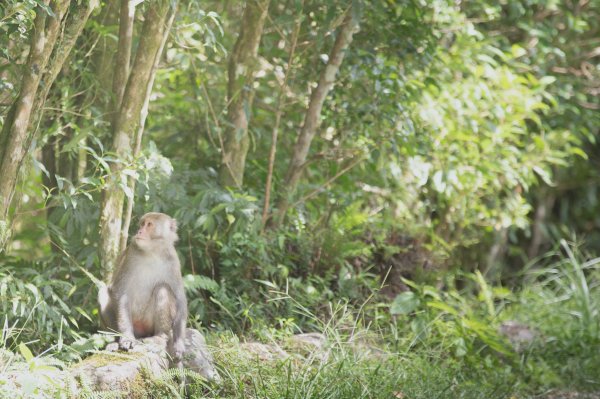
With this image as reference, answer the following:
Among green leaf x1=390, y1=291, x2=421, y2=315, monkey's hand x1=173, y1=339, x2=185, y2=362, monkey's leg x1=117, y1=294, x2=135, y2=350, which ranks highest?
monkey's leg x1=117, y1=294, x2=135, y2=350

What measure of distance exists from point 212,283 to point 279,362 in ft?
3.73

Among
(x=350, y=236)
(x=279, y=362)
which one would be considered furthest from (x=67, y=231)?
(x=350, y=236)

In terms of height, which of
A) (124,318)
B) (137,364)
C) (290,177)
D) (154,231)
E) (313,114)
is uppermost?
(313,114)

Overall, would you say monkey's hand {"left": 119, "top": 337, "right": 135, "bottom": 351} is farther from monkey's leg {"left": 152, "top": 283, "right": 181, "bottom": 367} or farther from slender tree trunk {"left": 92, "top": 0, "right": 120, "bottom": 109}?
slender tree trunk {"left": 92, "top": 0, "right": 120, "bottom": 109}

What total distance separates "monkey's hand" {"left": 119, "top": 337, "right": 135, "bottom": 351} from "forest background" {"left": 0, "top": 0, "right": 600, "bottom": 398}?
166 millimetres

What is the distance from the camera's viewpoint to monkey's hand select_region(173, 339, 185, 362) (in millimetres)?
4766

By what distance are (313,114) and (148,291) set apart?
7.01ft

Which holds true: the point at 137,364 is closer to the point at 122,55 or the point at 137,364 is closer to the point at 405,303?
the point at 122,55

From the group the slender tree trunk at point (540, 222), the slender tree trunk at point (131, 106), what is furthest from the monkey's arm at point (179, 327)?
the slender tree trunk at point (540, 222)

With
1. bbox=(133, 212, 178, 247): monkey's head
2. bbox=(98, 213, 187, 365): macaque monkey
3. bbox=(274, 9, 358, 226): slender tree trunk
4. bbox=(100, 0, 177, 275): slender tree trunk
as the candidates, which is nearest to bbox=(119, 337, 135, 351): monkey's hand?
bbox=(98, 213, 187, 365): macaque monkey

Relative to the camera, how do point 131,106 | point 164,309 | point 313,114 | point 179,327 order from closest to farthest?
point 179,327 → point 164,309 → point 131,106 → point 313,114

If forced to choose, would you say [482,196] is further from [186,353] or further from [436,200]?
[186,353]

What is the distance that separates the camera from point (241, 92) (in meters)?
6.52

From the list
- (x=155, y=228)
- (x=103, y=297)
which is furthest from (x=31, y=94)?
(x=103, y=297)
